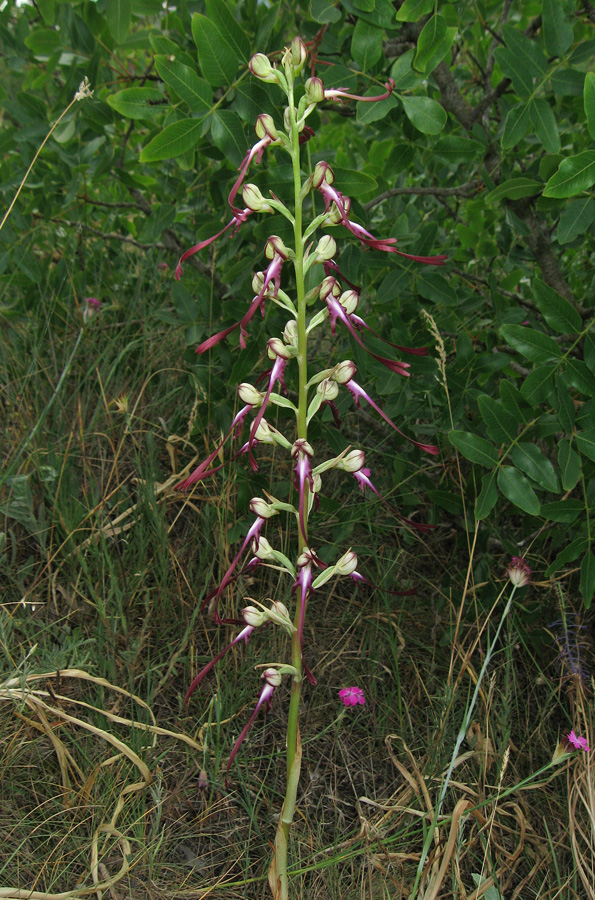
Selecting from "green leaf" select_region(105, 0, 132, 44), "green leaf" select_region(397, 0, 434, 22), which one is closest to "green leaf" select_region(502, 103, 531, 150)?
"green leaf" select_region(397, 0, 434, 22)

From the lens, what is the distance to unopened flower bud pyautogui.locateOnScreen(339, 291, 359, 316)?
131 centimetres

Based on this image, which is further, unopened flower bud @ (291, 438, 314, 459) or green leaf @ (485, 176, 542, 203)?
green leaf @ (485, 176, 542, 203)

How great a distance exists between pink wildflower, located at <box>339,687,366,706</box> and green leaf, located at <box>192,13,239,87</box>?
149cm

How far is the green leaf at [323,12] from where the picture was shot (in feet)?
5.59

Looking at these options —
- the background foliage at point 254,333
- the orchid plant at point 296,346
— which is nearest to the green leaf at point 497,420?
the background foliage at point 254,333

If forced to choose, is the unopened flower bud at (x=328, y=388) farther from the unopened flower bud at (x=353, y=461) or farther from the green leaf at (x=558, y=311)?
the green leaf at (x=558, y=311)

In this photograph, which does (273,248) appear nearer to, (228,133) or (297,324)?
(297,324)

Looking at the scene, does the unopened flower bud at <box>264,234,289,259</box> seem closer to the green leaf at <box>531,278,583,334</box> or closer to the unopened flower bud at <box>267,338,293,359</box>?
the unopened flower bud at <box>267,338,293,359</box>

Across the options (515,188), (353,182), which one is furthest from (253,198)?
(515,188)

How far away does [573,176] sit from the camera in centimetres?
155

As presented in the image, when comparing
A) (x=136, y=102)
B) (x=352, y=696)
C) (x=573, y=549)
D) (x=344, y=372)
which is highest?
(x=136, y=102)

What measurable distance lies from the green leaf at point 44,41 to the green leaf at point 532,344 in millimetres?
1547

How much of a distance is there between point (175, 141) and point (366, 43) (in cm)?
54

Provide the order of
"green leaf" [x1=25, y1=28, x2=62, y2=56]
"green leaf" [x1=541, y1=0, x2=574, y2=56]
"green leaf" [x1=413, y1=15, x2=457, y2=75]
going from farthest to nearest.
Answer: "green leaf" [x1=25, y1=28, x2=62, y2=56]
"green leaf" [x1=541, y1=0, x2=574, y2=56]
"green leaf" [x1=413, y1=15, x2=457, y2=75]
